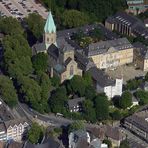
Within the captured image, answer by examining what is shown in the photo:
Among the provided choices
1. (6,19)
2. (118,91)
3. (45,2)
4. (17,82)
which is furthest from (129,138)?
(45,2)

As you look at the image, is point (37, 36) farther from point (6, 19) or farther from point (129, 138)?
point (129, 138)

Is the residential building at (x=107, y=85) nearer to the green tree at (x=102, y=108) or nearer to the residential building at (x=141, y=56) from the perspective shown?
the green tree at (x=102, y=108)

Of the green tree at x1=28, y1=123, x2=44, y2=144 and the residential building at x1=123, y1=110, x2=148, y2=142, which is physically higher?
the green tree at x1=28, y1=123, x2=44, y2=144

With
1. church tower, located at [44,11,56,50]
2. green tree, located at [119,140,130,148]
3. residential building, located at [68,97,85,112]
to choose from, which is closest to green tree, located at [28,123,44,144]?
residential building, located at [68,97,85,112]

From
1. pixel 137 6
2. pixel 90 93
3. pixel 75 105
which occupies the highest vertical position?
pixel 90 93

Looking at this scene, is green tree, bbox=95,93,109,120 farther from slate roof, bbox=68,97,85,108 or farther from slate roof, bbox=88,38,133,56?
slate roof, bbox=88,38,133,56

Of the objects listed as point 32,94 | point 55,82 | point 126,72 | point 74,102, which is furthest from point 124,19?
point 32,94

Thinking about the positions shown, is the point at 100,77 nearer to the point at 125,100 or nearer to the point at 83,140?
the point at 125,100
